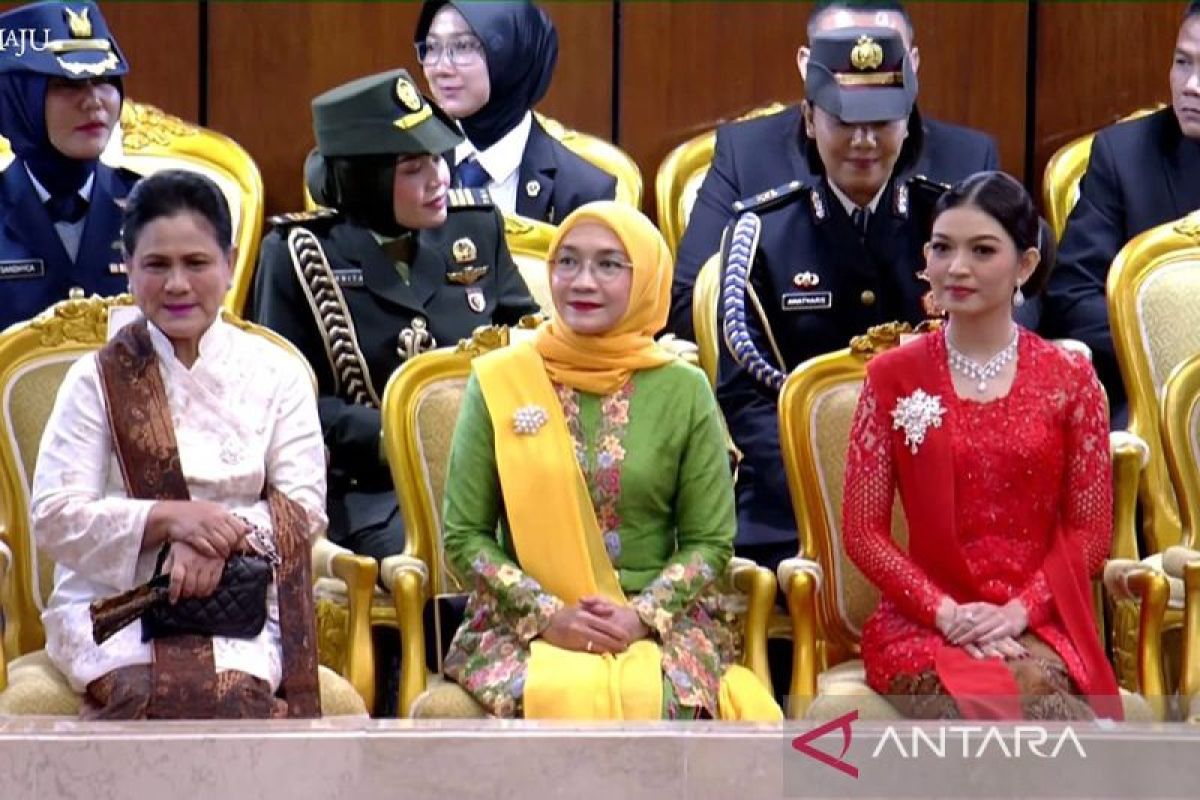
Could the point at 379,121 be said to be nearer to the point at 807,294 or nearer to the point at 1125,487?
the point at 807,294

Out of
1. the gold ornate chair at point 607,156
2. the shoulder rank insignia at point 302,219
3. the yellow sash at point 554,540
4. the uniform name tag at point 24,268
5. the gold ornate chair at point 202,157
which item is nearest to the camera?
the yellow sash at point 554,540

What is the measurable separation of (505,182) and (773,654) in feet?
4.44

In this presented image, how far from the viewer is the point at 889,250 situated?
516 centimetres

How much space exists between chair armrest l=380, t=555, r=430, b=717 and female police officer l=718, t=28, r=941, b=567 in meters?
0.73

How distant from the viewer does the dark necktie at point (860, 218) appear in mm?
5203

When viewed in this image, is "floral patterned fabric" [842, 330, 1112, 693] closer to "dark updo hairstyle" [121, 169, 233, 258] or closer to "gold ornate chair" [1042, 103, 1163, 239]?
"dark updo hairstyle" [121, 169, 233, 258]

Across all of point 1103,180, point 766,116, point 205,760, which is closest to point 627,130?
point 766,116

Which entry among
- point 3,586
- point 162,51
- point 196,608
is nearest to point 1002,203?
point 196,608

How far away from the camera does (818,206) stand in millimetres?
5215

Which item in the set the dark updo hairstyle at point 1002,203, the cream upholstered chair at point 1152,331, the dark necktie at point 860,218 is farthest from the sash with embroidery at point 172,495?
the cream upholstered chair at point 1152,331

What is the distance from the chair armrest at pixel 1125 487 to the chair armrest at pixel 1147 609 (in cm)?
20

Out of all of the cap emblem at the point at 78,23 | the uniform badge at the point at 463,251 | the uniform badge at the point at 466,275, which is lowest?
the uniform badge at the point at 466,275

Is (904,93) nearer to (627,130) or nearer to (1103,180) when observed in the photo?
(1103,180)

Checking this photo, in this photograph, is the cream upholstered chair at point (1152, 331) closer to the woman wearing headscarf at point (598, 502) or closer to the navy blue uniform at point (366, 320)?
the woman wearing headscarf at point (598, 502)
